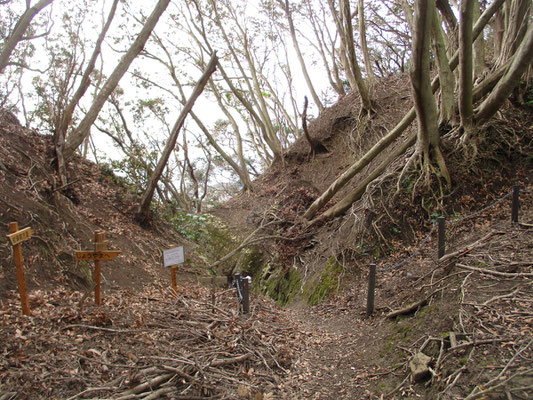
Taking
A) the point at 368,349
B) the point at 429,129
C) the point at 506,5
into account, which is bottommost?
the point at 368,349

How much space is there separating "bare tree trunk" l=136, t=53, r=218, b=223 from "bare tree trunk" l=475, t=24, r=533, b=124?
6.84 metres

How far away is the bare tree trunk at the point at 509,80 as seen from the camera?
6172 mm

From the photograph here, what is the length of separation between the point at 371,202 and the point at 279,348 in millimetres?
4451

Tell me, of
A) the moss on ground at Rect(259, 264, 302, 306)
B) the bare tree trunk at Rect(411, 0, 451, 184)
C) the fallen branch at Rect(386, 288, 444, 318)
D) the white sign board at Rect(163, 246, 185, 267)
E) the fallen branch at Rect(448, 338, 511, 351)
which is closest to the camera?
the fallen branch at Rect(448, 338, 511, 351)

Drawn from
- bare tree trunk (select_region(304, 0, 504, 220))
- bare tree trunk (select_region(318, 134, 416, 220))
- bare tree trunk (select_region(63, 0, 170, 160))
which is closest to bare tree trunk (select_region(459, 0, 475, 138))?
bare tree trunk (select_region(304, 0, 504, 220))

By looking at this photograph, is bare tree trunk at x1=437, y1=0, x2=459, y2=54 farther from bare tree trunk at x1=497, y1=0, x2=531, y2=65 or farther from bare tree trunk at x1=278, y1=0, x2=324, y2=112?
bare tree trunk at x1=278, y1=0, x2=324, y2=112

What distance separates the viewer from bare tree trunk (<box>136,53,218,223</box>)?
9.77m

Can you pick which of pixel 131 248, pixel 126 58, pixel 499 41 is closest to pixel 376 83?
pixel 499 41

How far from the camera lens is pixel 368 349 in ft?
15.4

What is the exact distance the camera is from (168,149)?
9.76 meters

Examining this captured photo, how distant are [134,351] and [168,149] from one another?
6770 mm

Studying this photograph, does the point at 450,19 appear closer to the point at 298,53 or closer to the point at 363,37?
the point at 363,37

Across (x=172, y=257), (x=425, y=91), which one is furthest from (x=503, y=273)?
(x=172, y=257)

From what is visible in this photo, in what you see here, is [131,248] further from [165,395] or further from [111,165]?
[165,395]
